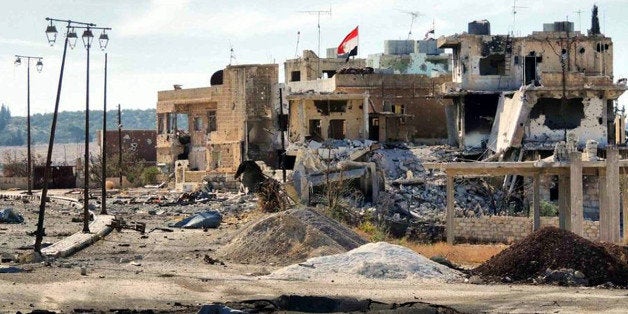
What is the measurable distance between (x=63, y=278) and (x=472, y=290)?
22.5 ft

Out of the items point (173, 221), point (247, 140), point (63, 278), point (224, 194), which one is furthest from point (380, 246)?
point (247, 140)

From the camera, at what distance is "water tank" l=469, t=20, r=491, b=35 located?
67.8 meters

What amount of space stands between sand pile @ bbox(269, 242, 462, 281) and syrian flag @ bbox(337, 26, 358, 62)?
51051mm

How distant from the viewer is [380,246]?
28.4 m

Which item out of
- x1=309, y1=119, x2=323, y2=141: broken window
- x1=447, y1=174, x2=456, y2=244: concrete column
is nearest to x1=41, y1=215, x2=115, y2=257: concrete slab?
x1=447, y1=174, x2=456, y2=244: concrete column

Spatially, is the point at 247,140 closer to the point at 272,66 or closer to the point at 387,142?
the point at 272,66

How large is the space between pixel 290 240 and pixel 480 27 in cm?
3784

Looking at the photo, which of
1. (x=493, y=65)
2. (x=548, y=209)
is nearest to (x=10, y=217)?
(x=548, y=209)

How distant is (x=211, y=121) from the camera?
78938 mm

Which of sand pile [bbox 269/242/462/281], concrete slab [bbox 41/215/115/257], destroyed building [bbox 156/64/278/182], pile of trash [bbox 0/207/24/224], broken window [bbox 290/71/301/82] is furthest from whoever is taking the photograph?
broken window [bbox 290/71/301/82]

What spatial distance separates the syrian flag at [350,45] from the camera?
7881cm

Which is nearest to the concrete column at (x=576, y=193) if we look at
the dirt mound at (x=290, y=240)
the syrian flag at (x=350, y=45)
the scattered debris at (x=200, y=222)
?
the dirt mound at (x=290, y=240)

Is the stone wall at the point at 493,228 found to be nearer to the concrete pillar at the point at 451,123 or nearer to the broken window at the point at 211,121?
the concrete pillar at the point at 451,123

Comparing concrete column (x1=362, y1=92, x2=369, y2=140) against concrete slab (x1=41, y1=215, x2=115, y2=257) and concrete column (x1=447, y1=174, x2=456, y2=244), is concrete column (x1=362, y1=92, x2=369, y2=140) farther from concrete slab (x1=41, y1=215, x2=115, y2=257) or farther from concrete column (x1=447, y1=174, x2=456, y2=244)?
concrete column (x1=447, y1=174, x2=456, y2=244)
